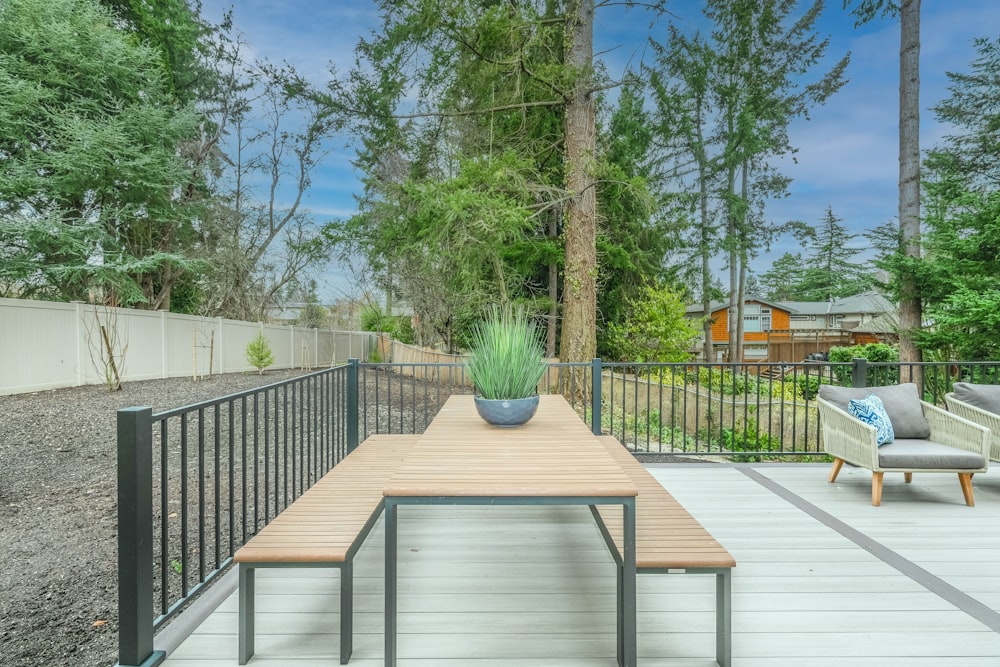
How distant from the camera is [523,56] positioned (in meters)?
7.00

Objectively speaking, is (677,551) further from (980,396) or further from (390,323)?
(390,323)

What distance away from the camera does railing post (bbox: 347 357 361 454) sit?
3701 millimetres

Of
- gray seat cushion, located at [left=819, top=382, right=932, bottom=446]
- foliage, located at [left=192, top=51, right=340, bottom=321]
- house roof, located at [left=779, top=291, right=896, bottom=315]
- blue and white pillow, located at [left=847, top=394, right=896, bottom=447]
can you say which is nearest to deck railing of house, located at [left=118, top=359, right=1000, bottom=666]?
gray seat cushion, located at [left=819, top=382, right=932, bottom=446]

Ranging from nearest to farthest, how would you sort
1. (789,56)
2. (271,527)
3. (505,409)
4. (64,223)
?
(271,527) → (505,409) → (64,223) → (789,56)

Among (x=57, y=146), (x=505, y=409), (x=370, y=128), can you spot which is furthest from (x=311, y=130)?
(x=505, y=409)

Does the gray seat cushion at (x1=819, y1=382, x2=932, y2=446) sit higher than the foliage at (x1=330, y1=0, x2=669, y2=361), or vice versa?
the foliage at (x1=330, y1=0, x2=669, y2=361)

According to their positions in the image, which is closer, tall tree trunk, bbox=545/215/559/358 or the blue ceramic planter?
the blue ceramic planter

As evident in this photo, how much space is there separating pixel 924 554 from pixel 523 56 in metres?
6.87

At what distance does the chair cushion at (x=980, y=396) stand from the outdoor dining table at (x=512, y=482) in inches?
139

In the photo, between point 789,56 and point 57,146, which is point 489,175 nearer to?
point 57,146

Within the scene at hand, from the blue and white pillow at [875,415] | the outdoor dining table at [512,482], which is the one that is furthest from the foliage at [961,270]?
the outdoor dining table at [512,482]

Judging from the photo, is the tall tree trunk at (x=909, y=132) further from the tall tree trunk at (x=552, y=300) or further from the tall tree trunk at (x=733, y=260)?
the tall tree trunk at (x=552, y=300)

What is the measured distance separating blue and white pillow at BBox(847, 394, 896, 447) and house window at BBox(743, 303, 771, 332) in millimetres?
26087

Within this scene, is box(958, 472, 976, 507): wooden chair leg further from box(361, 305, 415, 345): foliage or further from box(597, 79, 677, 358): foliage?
box(361, 305, 415, 345): foliage
